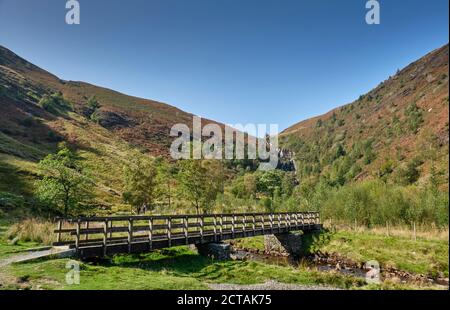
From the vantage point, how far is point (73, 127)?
104 meters

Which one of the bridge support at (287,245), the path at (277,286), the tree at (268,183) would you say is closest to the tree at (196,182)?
the bridge support at (287,245)

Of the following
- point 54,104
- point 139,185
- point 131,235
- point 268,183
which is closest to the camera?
point 131,235

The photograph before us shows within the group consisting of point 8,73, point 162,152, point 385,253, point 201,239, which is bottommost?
point 385,253

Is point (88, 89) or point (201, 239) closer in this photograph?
point (201, 239)

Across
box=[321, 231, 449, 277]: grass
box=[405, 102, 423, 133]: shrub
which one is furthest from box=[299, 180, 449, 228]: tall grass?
box=[405, 102, 423, 133]: shrub

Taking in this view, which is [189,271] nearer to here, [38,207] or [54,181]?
[54,181]

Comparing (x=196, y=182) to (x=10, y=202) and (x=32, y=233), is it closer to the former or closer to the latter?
(x=10, y=202)

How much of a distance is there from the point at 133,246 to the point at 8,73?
456ft

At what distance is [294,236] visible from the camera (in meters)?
31.2

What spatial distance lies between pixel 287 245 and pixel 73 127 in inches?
3562

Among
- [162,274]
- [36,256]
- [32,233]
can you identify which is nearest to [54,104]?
[32,233]

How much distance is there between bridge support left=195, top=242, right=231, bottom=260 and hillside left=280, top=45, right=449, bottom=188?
54567 millimetres

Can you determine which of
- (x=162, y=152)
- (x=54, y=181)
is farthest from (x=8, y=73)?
(x=54, y=181)

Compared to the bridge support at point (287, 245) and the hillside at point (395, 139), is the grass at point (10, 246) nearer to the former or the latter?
the bridge support at point (287, 245)
